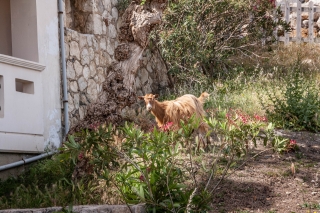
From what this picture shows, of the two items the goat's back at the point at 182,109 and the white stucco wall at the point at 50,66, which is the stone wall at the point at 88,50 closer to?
the white stucco wall at the point at 50,66

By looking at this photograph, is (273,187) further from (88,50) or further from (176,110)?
(88,50)

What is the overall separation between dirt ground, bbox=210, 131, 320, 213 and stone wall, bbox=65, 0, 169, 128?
4323 millimetres

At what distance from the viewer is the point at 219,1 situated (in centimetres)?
1304

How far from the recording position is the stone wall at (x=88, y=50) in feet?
36.2

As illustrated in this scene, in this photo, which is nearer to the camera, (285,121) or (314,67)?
(285,121)

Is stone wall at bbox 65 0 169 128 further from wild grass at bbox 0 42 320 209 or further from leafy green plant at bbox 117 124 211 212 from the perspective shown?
leafy green plant at bbox 117 124 211 212

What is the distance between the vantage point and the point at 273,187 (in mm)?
6926

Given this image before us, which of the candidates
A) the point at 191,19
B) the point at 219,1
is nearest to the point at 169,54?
the point at 191,19

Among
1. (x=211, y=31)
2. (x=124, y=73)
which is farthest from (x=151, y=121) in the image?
(x=124, y=73)

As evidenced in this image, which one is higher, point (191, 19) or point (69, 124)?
point (191, 19)

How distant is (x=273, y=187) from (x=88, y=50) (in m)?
6.11

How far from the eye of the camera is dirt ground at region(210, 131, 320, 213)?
6.32 meters

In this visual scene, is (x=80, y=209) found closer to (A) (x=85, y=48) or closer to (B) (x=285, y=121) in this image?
(B) (x=285, y=121)

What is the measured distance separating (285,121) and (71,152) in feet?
18.8
